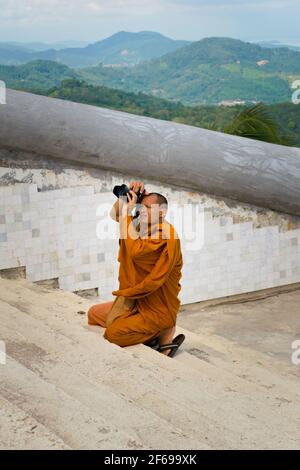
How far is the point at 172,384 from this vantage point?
3.59 meters

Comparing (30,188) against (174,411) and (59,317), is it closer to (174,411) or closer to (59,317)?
(59,317)

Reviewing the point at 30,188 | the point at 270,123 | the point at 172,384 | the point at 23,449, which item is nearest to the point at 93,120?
the point at 30,188

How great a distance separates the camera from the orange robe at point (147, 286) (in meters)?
4.32

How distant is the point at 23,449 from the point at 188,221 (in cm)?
419

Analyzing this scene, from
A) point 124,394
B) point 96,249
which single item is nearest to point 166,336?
point 124,394

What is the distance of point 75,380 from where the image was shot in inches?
131

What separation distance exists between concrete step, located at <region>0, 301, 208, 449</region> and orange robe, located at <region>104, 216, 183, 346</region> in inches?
19.5

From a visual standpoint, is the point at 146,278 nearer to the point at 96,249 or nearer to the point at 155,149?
the point at 96,249

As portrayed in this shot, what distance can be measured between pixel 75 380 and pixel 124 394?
0.80 feet

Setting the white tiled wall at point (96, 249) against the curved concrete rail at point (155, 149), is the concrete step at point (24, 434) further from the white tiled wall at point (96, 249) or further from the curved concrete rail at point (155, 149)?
the curved concrete rail at point (155, 149)

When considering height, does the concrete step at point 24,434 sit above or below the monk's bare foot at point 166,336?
above

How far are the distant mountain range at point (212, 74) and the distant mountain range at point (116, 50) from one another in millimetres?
2906

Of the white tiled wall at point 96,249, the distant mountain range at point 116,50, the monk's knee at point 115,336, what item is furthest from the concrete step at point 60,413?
the distant mountain range at point 116,50

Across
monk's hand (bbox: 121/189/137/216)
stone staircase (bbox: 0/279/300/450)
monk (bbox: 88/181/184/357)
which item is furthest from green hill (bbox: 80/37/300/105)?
stone staircase (bbox: 0/279/300/450)
